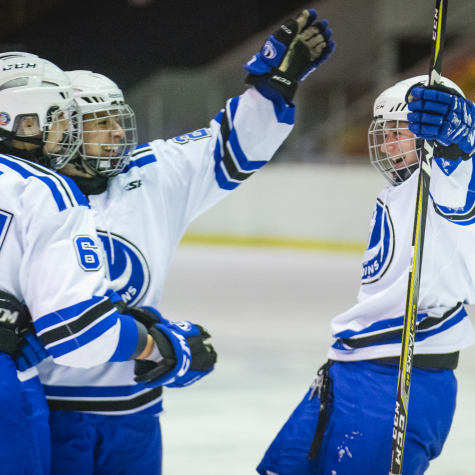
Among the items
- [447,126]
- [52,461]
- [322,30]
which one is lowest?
[52,461]

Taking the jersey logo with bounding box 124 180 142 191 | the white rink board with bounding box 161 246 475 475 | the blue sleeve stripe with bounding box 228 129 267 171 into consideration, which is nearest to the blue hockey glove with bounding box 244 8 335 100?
the blue sleeve stripe with bounding box 228 129 267 171

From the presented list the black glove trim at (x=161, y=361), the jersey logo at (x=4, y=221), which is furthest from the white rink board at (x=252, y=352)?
the jersey logo at (x=4, y=221)

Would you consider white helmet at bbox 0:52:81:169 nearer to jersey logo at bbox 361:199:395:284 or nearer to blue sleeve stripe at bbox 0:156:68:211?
blue sleeve stripe at bbox 0:156:68:211

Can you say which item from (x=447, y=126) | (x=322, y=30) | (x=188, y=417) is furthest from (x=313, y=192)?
(x=447, y=126)

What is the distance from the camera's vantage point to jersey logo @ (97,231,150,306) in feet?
5.61

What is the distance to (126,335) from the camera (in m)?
1.36

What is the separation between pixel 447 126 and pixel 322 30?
1.97 ft

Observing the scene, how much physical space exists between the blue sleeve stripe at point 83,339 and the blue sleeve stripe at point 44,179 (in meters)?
0.22

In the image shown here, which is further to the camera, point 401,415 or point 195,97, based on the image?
point 195,97

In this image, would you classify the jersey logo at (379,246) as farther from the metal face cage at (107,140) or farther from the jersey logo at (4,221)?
the jersey logo at (4,221)

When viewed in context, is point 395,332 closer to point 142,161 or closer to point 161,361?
point 161,361

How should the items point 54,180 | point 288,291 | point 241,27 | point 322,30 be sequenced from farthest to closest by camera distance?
→ point 241,27 → point 288,291 → point 322,30 → point 54,180

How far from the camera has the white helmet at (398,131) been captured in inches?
63.2

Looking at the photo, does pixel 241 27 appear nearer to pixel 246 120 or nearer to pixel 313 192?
pixel 313 192
